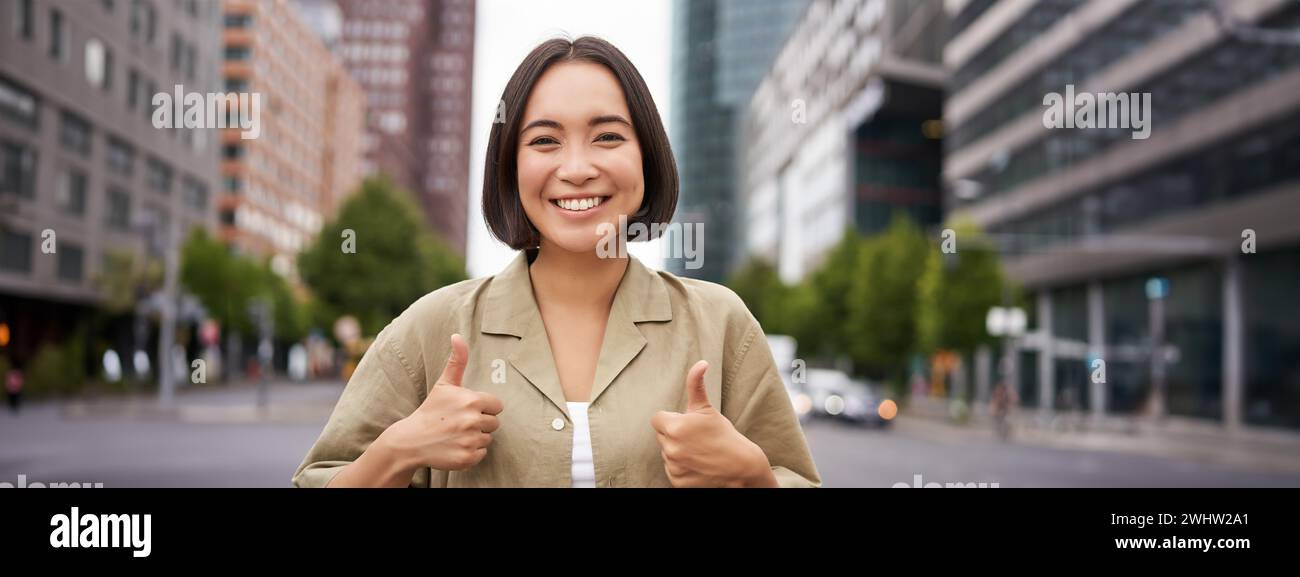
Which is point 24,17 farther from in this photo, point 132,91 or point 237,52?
point 237,52

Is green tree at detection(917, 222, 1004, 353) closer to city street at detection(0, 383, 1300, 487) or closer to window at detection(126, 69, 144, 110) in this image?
city street at detection(0, 383, 1300, 487)

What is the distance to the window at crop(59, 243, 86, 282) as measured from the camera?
39062 millimetres

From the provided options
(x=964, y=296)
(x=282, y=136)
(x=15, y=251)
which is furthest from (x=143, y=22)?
(x=282, y=136)

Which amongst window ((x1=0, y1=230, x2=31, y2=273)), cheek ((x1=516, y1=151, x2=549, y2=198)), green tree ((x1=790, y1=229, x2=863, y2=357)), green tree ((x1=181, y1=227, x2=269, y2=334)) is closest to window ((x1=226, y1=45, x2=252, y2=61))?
green tree ((x1=181, y1=227, x2=269, y2=334))

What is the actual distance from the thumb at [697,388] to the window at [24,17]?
28764mm

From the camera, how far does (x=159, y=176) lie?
4159 centimetres

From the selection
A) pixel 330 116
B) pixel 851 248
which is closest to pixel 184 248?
pixel 851 248

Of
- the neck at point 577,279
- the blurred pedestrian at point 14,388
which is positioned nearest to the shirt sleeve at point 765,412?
the neck at point 577,279

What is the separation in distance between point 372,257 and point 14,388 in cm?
1145

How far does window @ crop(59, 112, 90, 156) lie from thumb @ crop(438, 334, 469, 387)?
3522cm

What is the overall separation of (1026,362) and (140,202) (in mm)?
36680

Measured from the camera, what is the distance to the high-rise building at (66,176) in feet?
94.7

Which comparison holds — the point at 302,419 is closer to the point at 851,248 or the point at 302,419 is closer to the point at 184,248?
the point at 184,248

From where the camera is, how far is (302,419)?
3084 cm
